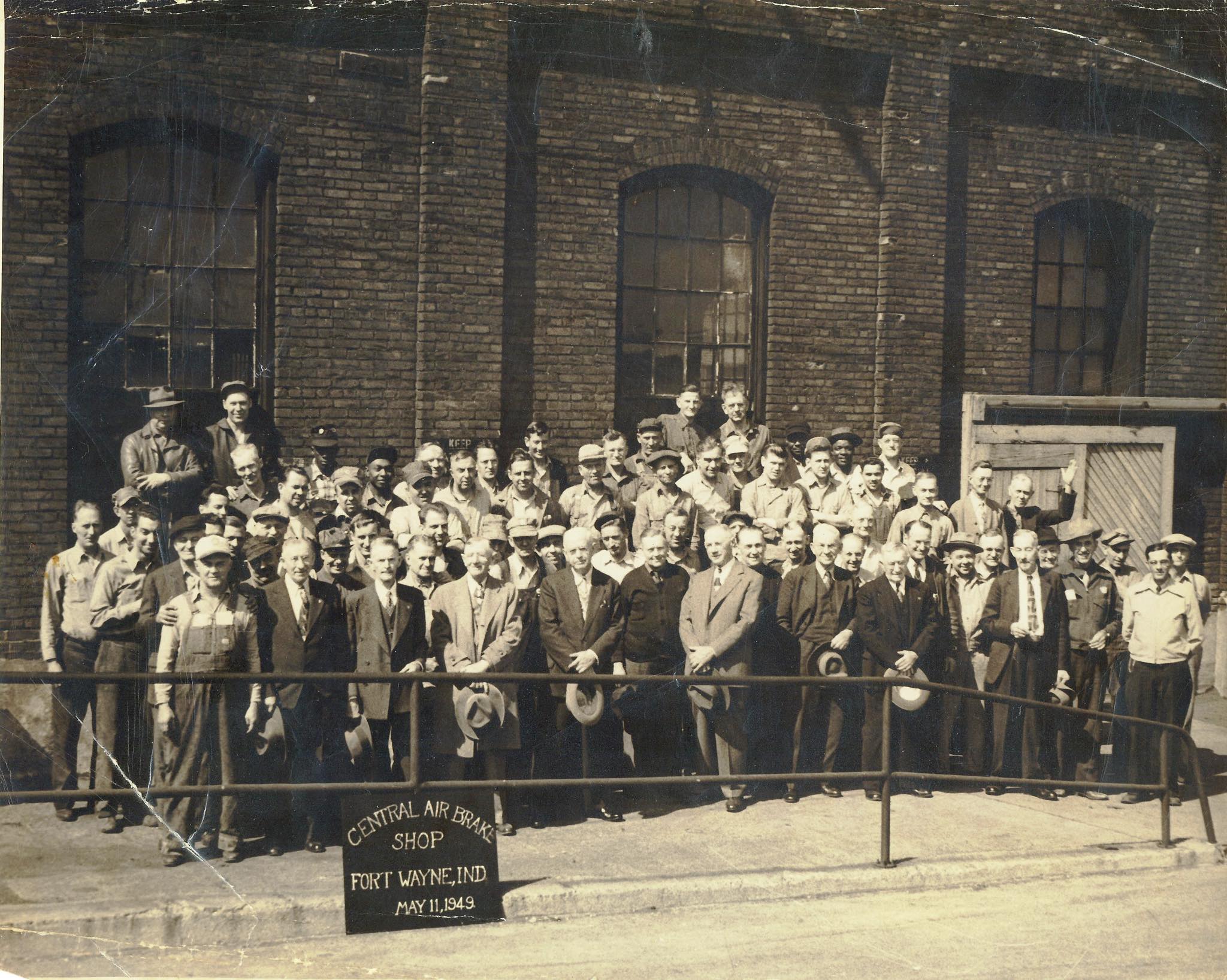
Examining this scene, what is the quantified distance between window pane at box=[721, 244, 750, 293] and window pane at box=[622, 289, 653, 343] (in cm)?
63

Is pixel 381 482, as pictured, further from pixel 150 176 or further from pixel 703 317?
pixel 703 317

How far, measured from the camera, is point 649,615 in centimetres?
594

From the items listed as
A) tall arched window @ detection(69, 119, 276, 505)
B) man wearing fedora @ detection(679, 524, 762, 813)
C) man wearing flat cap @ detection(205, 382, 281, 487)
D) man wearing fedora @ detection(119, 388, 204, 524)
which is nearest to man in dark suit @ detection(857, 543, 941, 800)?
man wearing fedora @ detection(679, 524, 762, 813)

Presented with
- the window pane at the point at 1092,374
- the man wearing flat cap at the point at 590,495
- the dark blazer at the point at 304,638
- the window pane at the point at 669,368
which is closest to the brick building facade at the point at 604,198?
the window pane at the point at 669,368

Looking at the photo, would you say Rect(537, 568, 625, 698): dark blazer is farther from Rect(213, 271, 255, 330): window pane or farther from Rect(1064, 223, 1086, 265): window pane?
Rect(1064, 223, 1086, 265): window pane

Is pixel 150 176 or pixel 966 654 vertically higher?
pixel 150 176

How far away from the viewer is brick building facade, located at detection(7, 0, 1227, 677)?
20.8ft

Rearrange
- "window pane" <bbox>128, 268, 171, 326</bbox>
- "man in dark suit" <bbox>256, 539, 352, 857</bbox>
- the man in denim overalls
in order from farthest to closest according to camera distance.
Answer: "window pane" <bbox>128, 268, 171, 326</bbox>, "man in dark suit" <bbox>256, 539, 352, 857</bbox>, the man in denim overalls

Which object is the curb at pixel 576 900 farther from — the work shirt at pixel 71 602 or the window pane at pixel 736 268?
the window pane at pixel 736 268

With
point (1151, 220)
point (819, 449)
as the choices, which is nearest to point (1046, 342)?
point (1151, 220)

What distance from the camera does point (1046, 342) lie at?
8648 millimetres

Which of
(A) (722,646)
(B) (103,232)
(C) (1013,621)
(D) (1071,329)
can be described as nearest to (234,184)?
(B) (103,232)

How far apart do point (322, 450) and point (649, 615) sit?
8.18ft

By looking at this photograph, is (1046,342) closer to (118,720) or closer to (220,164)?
(220,164)
